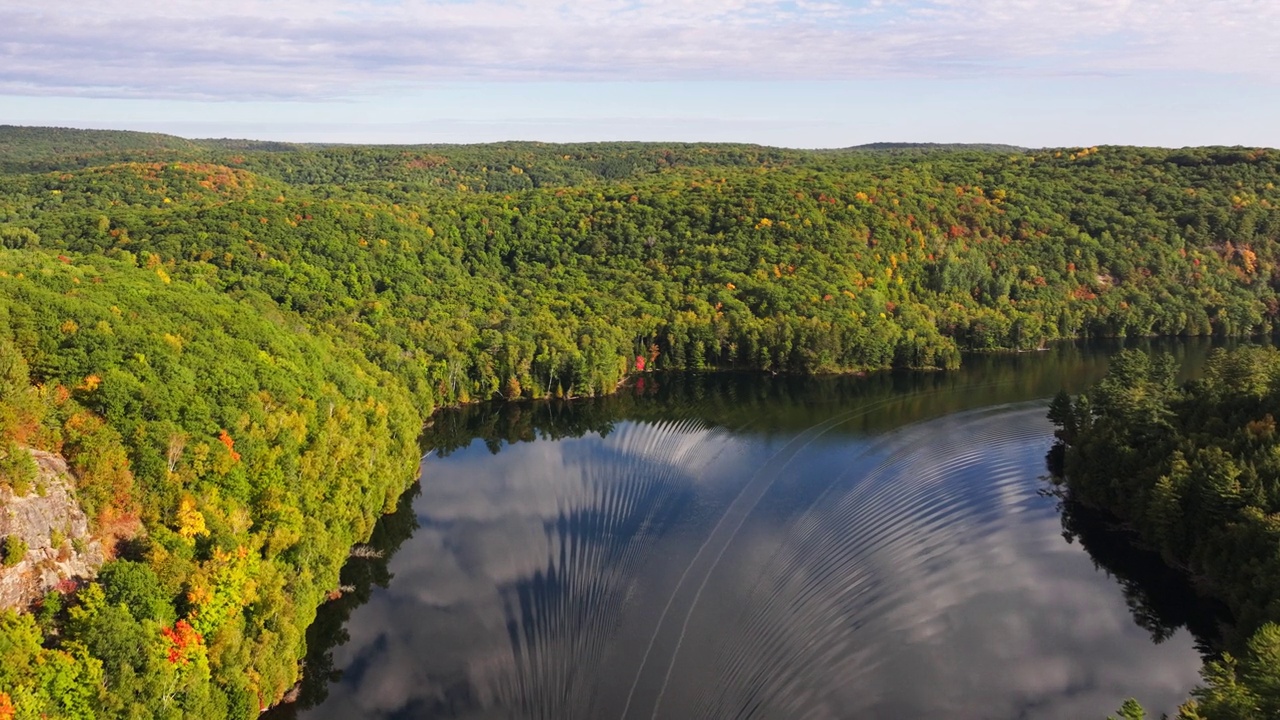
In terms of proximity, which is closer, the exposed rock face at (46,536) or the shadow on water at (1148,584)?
the exposed rock face at (46,536)

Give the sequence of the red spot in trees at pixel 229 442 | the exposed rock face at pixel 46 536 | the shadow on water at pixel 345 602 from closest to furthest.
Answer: the exposed rock face at pixel 46 536, the shadow on water at pixel 345 602, the red spot in trees at pixel 229 442

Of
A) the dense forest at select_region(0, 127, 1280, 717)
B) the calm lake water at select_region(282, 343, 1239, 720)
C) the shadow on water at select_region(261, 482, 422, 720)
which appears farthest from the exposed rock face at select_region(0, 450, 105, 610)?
the calm lake water at select_region(282, 343, 1239, 720)

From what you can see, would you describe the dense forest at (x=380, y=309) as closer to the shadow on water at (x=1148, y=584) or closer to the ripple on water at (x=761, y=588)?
the ripple on water at (x=761, y=588)

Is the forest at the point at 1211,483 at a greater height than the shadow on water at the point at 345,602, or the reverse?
the forest at the point at 1211,483

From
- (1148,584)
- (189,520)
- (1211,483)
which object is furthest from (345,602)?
(1211,483)

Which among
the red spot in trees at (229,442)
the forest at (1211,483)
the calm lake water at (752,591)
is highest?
the red spot in trees at (229,442)

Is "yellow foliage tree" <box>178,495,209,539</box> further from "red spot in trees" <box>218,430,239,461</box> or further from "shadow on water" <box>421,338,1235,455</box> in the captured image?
"shadow on water" <box>421,338,1235,455</box>

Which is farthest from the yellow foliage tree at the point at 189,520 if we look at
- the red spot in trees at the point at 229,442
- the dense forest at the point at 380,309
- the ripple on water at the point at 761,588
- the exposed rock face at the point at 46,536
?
the ripple on water at the point at 761,588
